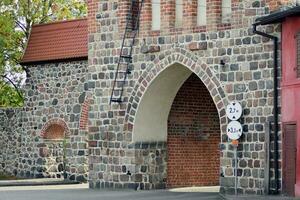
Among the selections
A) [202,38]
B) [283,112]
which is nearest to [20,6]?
[202,38]

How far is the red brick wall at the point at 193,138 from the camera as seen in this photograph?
2748 cm

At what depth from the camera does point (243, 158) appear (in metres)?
23.6

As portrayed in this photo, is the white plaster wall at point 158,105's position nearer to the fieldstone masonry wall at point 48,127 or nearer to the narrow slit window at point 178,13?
the narrow slit window at point 178,13

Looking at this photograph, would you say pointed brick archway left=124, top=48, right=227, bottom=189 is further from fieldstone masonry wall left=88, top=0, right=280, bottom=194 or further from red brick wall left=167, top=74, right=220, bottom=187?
red brick wall left=167, top=74, right=220, bottom=187

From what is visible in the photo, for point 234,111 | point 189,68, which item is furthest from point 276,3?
point 189,68

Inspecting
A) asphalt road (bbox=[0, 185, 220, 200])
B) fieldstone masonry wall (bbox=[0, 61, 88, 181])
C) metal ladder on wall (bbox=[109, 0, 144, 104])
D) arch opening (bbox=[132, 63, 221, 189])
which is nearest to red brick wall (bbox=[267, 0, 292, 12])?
arch opening (bbox=[132, 63, 221, 189])

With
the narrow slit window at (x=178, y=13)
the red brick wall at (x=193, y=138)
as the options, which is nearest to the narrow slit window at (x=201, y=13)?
the narrow slit window at (x=178, y=13)

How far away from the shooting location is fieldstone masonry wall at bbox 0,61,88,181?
1244 inches

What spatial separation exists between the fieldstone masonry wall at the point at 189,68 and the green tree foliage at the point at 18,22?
12598 millimetres

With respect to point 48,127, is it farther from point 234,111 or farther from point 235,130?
point 235,130

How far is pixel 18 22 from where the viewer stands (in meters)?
42.2

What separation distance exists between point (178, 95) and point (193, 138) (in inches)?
61.7

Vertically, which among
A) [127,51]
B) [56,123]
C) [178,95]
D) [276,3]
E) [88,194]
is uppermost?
[276,3]

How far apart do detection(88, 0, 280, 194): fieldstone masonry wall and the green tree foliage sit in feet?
41.3
